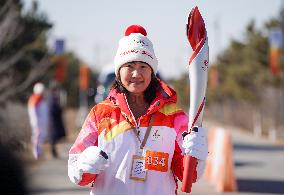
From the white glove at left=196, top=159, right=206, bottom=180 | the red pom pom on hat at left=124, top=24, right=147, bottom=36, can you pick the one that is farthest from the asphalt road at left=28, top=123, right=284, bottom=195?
the white glove at left=196, top=159, right=206, bottom=180

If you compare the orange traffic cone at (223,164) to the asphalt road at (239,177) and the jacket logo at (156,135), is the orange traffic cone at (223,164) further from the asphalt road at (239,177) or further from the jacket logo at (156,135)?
the jacket logo at (156,135)

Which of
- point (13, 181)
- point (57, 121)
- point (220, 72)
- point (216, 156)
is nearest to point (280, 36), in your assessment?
point (57, 121)

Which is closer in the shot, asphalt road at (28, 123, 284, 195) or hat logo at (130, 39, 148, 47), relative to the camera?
hat logo at (130, 39, 148, 47)

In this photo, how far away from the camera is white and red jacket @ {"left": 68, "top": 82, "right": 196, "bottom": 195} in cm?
389

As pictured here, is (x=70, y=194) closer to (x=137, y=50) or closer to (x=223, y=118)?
(x=137, y=50)

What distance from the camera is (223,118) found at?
190 ft

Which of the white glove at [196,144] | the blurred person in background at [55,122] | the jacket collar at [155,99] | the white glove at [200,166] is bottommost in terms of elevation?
the white glove at [200,166]

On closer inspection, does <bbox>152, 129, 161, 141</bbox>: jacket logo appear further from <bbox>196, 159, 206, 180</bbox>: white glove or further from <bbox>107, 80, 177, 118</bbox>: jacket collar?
<bbox>196, 159, 206, 180</bbox>: white glove

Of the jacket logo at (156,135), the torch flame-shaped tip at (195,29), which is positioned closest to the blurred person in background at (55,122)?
the jacket logo at (156,135)

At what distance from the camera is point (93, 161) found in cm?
378

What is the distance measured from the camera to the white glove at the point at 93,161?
12.4 feet

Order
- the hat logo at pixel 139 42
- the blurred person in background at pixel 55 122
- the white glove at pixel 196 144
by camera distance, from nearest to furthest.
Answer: the white glove at pixel 196 144, the hat logo at pixel 139 42, the blurred person in background at pixel 55 122

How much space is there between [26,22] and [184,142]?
842 inches

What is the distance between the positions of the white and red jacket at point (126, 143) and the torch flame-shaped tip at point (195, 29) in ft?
1.11
